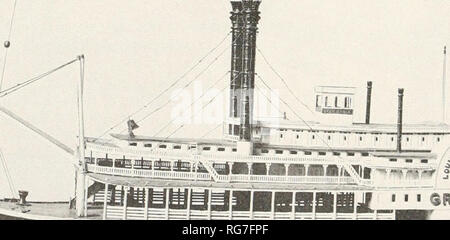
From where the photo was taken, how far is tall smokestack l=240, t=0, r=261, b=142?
14125mm

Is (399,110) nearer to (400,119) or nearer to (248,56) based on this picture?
(400,119)

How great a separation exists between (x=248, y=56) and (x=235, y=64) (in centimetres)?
49

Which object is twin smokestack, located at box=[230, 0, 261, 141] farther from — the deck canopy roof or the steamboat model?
the deck canopy roof

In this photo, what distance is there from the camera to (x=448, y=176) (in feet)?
47.4

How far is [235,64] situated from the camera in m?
14.6

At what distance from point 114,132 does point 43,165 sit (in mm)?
1332

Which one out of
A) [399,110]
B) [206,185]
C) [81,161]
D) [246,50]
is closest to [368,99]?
[399,110]

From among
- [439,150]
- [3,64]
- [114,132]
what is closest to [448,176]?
[439,150]

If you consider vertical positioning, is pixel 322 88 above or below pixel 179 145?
above

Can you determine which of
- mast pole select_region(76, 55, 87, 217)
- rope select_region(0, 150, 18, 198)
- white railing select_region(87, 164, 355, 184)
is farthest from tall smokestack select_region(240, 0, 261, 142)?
rope select_region(0, 150, 18, 198)

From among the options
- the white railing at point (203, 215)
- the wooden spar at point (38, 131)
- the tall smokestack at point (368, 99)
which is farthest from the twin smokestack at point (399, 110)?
the wooden spar at point (38, 131)

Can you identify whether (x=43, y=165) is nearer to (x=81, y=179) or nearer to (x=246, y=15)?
(x=81, y=179)

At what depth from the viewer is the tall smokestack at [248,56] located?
14.1 metres
